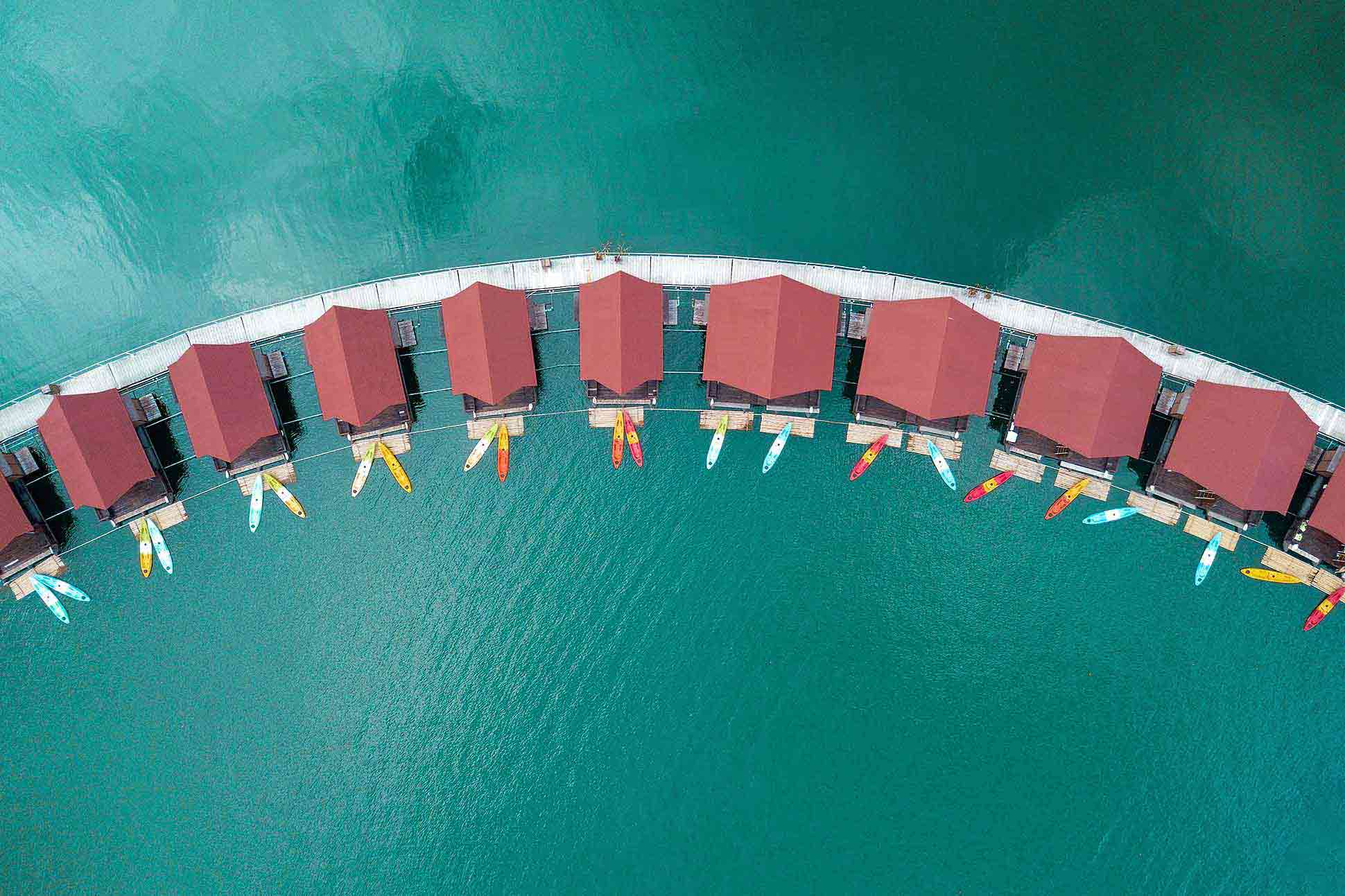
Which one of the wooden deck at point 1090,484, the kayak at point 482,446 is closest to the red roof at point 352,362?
the kayak at point 482,446

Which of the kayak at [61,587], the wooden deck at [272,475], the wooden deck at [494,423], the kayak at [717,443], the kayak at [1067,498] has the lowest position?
the kayak at [61,587]

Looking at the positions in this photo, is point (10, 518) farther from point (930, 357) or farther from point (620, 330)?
point (930, 357)

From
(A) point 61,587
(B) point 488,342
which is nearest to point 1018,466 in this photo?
(B) point 488,342

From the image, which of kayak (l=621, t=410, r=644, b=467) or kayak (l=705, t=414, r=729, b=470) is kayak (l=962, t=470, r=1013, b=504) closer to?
kayak (l=705, t=414, r=729, b=470)

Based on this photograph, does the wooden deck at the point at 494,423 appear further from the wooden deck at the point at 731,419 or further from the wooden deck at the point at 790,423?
the wooden deck at the point at 790,423

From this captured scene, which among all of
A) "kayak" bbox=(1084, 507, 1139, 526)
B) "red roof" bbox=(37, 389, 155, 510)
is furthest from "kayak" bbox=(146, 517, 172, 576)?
"kayak" bbox=(1084, 507, 1139, 526)

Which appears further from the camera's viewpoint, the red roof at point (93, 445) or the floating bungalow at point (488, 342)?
the floating bungalow at point (488, 342)
